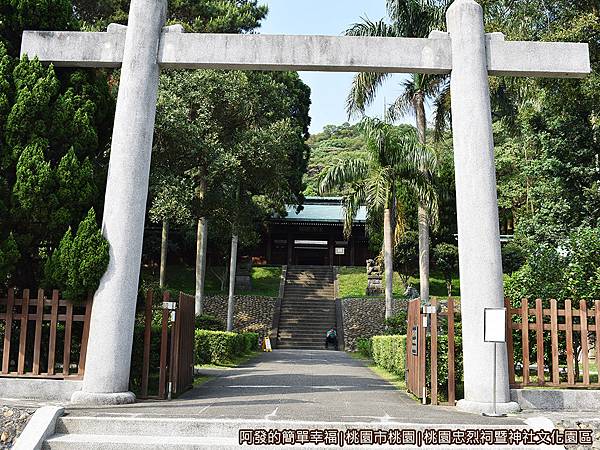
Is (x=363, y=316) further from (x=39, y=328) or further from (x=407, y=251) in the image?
(x=39, y=328)

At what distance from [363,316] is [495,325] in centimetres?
2219

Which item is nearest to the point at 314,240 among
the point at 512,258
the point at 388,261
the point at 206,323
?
the point at 512,258

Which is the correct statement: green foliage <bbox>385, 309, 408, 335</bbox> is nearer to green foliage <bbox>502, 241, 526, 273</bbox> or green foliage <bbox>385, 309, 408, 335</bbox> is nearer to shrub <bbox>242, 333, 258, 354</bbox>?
shrub <bbox>242, 333, 258, 354</bbox>

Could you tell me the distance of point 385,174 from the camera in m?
20.1

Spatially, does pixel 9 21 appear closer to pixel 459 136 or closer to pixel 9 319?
pixel 9 319

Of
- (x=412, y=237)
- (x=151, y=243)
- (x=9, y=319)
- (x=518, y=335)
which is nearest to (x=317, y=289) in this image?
(x=412, y=237)

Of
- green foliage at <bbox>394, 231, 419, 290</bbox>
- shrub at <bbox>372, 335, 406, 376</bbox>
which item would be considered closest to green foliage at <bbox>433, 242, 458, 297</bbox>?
green foliage at <bbox>394, 231, 419, 290</bbox>

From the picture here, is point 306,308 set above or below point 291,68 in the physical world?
below

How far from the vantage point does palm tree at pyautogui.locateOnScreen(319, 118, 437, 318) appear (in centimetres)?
1939

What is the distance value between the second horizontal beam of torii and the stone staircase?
20635mm

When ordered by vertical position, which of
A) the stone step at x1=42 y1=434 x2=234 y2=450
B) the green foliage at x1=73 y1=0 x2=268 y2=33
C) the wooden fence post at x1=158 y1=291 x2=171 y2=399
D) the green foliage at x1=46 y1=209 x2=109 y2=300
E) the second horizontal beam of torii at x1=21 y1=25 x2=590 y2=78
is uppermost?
the green foliage at x1=73 y1=0 x2=268 y2=33

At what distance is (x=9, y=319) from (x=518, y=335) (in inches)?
323

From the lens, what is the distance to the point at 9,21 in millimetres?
9281

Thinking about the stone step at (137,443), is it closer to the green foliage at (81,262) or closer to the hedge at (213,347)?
the green foliage at (81,262)
